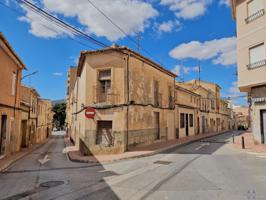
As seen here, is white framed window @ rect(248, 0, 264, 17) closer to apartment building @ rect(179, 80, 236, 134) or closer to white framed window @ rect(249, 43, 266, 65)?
white framed window @ rect(249, 43, 266, 65)

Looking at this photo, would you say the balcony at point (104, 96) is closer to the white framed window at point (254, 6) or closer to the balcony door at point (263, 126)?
the balcony door at point (263, 126)

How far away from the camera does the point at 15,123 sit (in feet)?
54.7

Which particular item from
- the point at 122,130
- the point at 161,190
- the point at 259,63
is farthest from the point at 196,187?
the point at 259,63

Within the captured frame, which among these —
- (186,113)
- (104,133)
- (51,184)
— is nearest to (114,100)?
(104,133)

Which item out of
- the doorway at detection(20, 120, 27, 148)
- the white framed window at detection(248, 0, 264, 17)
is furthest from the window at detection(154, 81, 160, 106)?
the doorway at detection(20, 120, 27, 148)

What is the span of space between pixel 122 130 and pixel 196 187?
327 inches

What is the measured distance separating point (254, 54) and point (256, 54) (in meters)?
0.16

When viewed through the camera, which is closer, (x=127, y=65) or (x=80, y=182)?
(x=80, y=182)

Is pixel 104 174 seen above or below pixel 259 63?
below

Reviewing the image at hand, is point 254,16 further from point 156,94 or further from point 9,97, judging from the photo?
point 9,97

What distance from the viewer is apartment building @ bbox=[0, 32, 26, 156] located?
13.8 metres

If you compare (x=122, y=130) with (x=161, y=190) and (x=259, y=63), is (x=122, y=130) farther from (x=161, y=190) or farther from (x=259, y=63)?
(x=259, y=63)

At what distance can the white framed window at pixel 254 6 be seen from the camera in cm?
1496

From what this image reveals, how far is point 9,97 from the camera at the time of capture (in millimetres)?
15328
